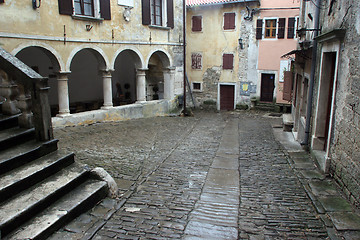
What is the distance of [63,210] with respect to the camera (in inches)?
163

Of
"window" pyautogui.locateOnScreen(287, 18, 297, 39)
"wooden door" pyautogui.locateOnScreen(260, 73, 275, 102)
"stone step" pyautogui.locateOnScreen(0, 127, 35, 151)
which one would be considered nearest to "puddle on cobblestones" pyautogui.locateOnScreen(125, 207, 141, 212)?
"stone step" pyautogui.locateOnScreen(0, 127, 35, 151)

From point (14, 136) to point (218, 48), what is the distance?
17832 millimetres

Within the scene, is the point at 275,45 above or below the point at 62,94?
above

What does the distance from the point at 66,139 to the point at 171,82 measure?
352 inches

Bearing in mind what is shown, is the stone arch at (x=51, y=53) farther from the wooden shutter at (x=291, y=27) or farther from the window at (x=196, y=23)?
the wooden shutter at (x=291, y=27)

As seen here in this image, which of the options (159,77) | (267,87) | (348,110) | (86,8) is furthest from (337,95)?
(267,87)

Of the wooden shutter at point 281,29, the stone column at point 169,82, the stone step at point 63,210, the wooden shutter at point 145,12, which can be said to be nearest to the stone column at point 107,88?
the wooden shutter at point 145,12

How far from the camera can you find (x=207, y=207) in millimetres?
5176

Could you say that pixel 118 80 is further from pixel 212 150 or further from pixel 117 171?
pixel 117 171

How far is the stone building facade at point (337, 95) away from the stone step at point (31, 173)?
196 inches

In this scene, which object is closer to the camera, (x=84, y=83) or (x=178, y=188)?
(x=178, y=188)

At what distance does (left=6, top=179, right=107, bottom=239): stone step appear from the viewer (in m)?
3.64

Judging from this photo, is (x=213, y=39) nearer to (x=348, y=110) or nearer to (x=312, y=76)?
(x=312, y=76)

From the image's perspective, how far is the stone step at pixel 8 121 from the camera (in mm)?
5034
